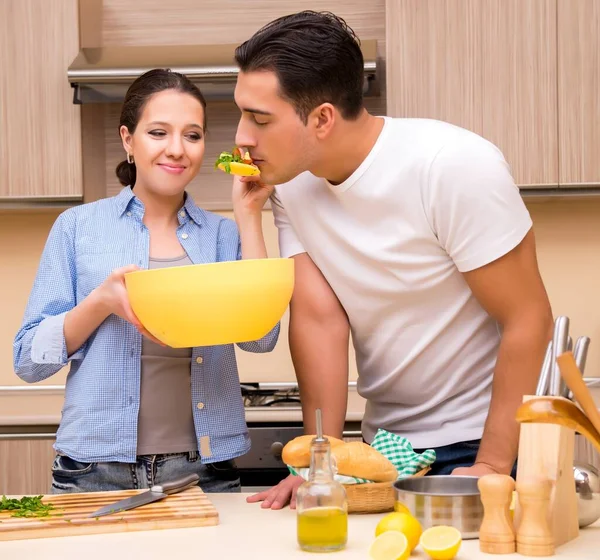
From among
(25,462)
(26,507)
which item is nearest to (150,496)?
(26,507)

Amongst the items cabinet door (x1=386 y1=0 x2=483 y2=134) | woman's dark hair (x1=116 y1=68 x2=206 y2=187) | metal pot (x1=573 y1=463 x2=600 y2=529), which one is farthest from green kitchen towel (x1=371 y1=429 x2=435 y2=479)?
cabinet door (x1=386 y1=0 x2=483 y2=134)

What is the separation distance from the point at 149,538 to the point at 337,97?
829mm

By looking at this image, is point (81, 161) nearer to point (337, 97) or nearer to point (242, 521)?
point (337, 97)

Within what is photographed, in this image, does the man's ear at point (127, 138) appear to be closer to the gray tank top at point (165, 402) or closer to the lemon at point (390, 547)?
the gray tank top at point (165, 402)

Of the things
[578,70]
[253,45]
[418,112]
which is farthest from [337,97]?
[578,70]

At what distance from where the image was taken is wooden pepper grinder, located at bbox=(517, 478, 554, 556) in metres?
1.09

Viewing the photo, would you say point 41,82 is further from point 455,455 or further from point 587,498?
point 587,498

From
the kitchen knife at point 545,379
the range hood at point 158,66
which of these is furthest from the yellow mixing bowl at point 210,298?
the range hood at point 158,66

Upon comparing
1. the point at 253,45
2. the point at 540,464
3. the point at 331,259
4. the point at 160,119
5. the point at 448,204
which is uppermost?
the point at 253,45

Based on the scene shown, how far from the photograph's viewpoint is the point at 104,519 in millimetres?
1238

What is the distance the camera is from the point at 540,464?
1151mm

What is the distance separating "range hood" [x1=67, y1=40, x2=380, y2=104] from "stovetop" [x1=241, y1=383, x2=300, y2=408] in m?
0.89

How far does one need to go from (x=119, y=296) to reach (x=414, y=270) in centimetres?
52

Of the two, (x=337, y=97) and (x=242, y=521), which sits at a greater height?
(x=337, y=97)
